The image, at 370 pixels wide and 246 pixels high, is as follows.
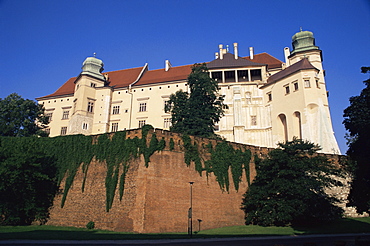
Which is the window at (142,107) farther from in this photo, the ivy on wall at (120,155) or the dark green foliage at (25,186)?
the dark green foliage at (25,186)

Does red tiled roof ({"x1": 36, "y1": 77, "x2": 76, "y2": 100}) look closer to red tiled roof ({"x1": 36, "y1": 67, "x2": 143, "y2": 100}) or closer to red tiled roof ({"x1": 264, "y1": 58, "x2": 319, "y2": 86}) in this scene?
red tiled roof ({"x1": 36, "y1": 67, "x2": 143, "y2": 100})

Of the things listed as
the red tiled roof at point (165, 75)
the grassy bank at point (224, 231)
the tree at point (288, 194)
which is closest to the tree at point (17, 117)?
the red tiled roof at point (165, 75)

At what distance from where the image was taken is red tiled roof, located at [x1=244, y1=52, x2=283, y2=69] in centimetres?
5091

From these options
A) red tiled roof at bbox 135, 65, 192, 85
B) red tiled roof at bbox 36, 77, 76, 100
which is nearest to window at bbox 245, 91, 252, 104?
red tiled roof at bbox 135, 65, 192, 85

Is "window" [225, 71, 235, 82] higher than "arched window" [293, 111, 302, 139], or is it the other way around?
"window" [225, 71, 235, 82]

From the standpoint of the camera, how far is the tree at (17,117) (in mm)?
39528

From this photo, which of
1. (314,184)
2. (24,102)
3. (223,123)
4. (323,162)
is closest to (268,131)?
(223,123)

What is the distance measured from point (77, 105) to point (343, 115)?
35.1 meters

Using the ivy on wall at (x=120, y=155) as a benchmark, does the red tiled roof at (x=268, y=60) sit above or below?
above

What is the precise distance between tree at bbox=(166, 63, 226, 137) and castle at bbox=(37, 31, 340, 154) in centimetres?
949

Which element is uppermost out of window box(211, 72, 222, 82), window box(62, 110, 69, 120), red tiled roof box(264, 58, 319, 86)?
window box(211, 72, 222, 82)

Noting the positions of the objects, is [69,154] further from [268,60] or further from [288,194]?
[268,60]

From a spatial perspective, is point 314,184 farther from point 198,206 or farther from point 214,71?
point 214,71

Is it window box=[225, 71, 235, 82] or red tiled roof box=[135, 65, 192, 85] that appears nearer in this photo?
window box=[225, 71, 235, 82]
